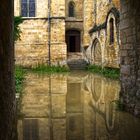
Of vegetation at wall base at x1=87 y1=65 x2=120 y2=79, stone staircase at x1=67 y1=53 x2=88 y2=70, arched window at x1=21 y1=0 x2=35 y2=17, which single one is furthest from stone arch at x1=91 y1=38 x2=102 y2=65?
arched window at x1=21 y1=0 x2=35 y2=17

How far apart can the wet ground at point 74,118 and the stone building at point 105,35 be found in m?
8.57

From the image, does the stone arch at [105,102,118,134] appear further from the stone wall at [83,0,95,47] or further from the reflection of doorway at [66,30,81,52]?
the reflection of doorway at [66,30,81,52]

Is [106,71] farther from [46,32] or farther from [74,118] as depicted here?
[74,118]

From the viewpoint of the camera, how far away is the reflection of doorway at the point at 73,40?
109 feet

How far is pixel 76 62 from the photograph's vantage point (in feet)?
97.3

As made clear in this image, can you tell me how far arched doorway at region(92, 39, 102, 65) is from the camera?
26.4 m

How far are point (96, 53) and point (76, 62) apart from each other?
2.77m

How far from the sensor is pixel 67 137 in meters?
6.79

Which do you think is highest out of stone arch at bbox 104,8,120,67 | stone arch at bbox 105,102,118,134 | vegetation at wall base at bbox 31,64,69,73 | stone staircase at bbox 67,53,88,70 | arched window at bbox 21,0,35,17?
arched window at bbox 21,0,35,17

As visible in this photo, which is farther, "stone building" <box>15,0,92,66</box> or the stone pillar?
"stone building" <box>15,0,92,66</box>

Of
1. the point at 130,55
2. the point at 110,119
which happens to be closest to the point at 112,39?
the point at 130,55

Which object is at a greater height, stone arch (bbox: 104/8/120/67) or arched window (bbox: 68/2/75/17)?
arched window (bbox: 68/2/75/17)

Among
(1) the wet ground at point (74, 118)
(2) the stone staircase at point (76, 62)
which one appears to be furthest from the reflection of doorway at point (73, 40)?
(1) the wet ground at point (74, 118)

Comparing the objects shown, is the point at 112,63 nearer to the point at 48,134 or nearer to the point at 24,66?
the point at 24,66
